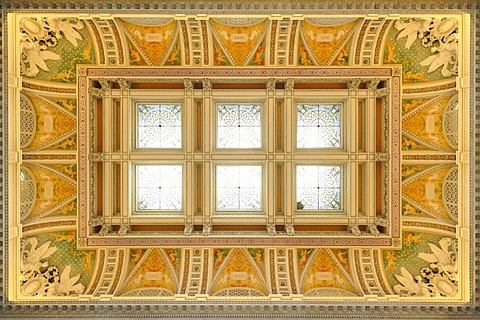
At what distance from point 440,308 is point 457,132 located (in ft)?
14.5

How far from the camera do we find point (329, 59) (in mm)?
10180

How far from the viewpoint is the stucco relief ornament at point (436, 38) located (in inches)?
357

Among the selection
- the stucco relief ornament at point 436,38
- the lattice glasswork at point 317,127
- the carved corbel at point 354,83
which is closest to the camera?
the stucco relief ornament at point 436,38

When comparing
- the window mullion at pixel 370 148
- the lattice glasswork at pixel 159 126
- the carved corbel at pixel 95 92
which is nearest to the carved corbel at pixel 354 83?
the window mullion at pixel 370 148

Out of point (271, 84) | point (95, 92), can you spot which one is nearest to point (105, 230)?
point (95, 92)

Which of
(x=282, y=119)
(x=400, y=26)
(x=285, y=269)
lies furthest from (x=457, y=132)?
(x=285, y=269)

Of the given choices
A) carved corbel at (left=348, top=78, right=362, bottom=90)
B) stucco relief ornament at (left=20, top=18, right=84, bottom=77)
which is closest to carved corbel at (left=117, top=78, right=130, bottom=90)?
stucco relief ornament at (left=20, top=18, right=84, bottom=77)

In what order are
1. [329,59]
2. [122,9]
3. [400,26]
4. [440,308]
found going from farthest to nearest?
[329,59]
[400,26]
[440,308]
[122,9]

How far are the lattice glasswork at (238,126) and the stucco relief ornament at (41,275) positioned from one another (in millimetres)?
5644

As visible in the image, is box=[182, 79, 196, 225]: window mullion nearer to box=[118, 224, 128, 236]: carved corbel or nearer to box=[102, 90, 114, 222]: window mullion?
box=[118, 224, 128, 236]: carved corbel

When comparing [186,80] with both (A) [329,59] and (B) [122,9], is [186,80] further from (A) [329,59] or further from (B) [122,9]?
(A) [329,59]

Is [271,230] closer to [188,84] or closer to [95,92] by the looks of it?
[188,84]

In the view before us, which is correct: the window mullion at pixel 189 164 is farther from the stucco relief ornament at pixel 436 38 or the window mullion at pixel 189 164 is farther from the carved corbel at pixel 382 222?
the stucco relief ornament at pixel 436 38

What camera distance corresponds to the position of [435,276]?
381 inches
